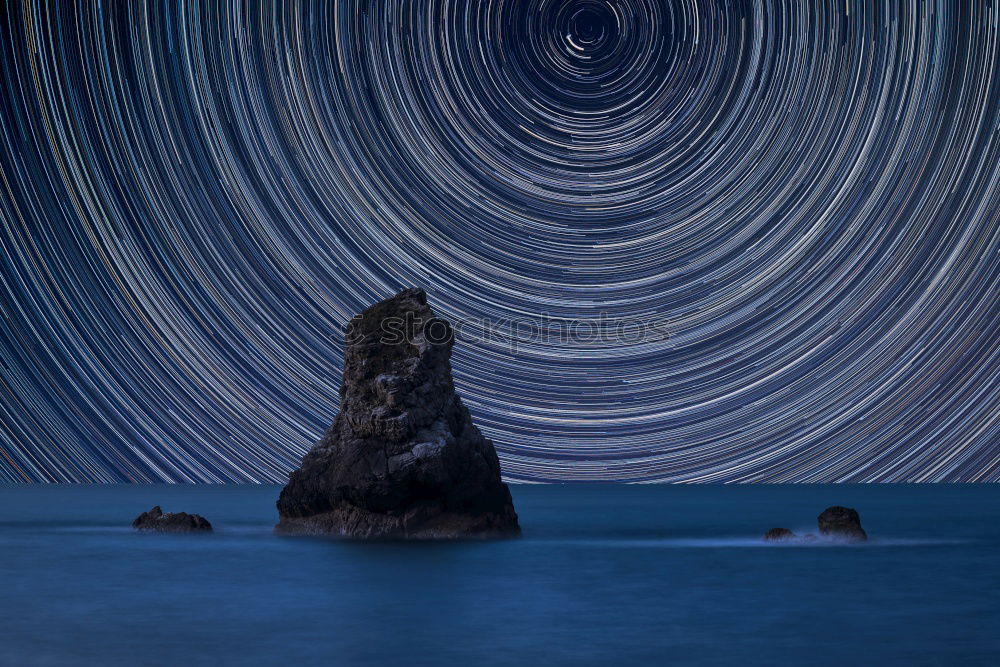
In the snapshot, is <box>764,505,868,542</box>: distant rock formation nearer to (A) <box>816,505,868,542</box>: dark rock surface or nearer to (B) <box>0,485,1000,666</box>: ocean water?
(A) <box>816,505,868,542</box>: dark rock surface

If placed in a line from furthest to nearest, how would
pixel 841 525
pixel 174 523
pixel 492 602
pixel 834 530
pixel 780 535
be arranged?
pixel 174 523 → pixel 841 525 → pixel 834 530 → pixel 780 535 → pixel 492 602

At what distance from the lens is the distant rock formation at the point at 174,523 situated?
Answer: 41.9 meters

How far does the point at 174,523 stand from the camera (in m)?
42.4

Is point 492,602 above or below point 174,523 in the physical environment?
below

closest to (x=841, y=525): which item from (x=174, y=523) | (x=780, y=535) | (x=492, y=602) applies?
(x=780, y=535)

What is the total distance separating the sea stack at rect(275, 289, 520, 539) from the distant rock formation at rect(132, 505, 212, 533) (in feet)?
20.8

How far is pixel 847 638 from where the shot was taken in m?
20.9

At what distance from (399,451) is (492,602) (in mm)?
9088

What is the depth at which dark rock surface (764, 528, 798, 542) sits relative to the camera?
3850 centimetres

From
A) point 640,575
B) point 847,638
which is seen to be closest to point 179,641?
point 847,638

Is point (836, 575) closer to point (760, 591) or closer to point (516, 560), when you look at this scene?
point (760, 591)

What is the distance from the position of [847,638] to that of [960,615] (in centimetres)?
426

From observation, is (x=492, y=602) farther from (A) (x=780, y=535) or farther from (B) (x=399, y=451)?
(A) (x=780, y=535)

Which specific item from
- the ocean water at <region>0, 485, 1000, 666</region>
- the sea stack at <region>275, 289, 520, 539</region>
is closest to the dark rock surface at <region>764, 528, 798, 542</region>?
the ocean water at <region>0, 485, 1000, 666</region>
